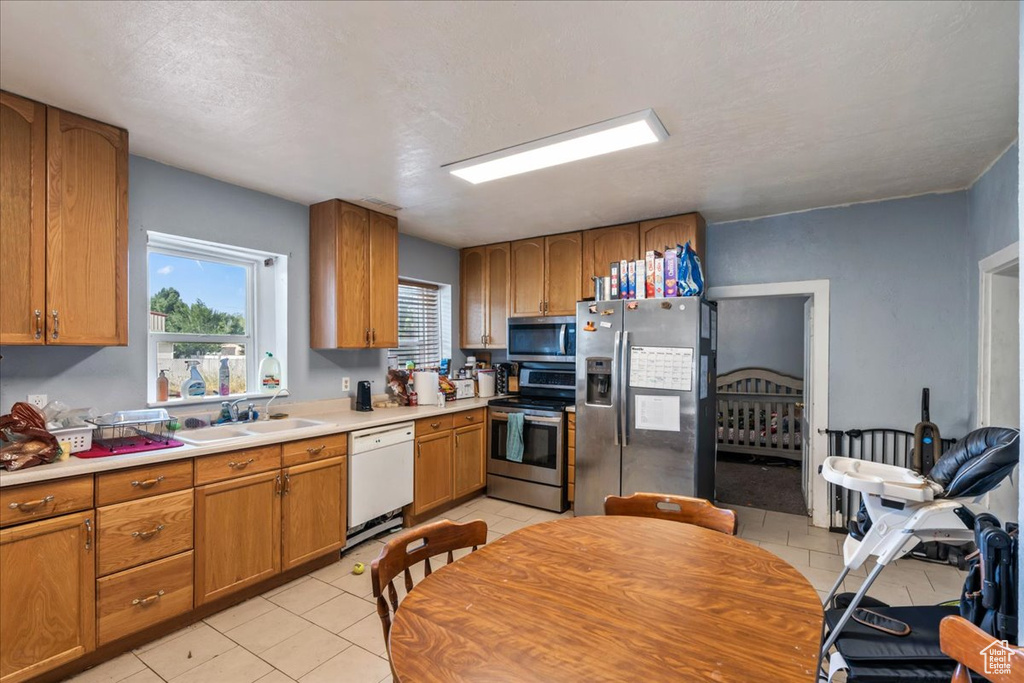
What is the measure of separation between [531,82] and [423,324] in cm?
323

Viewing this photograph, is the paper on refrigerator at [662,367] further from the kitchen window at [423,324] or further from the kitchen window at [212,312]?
the kitchen window at [212,312]

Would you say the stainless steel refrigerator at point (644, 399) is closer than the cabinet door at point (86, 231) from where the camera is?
No

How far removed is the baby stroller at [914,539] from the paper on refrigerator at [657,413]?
4.14 ft

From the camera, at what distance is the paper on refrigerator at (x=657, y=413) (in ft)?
11.1

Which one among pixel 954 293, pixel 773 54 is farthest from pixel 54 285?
pixel 954 293

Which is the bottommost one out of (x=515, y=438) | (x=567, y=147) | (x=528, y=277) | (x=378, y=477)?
(x=378, y=477)

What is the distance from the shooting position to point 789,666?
94 centimetres

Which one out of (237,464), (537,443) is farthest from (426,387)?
(237,464)

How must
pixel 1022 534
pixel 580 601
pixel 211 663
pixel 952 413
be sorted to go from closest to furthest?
pixel 580 601 < pixel 1022 534 < pixel 211 663 < pixel 952 413

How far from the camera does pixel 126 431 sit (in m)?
2.58

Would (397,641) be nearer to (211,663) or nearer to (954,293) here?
(211,663)

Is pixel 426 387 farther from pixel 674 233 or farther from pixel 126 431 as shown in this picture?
pixel 674 233

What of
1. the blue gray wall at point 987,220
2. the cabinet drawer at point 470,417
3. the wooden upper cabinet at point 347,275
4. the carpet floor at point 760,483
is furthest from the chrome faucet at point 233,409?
the blue gray wall at point 987,220

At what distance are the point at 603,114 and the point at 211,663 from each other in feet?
10.0
